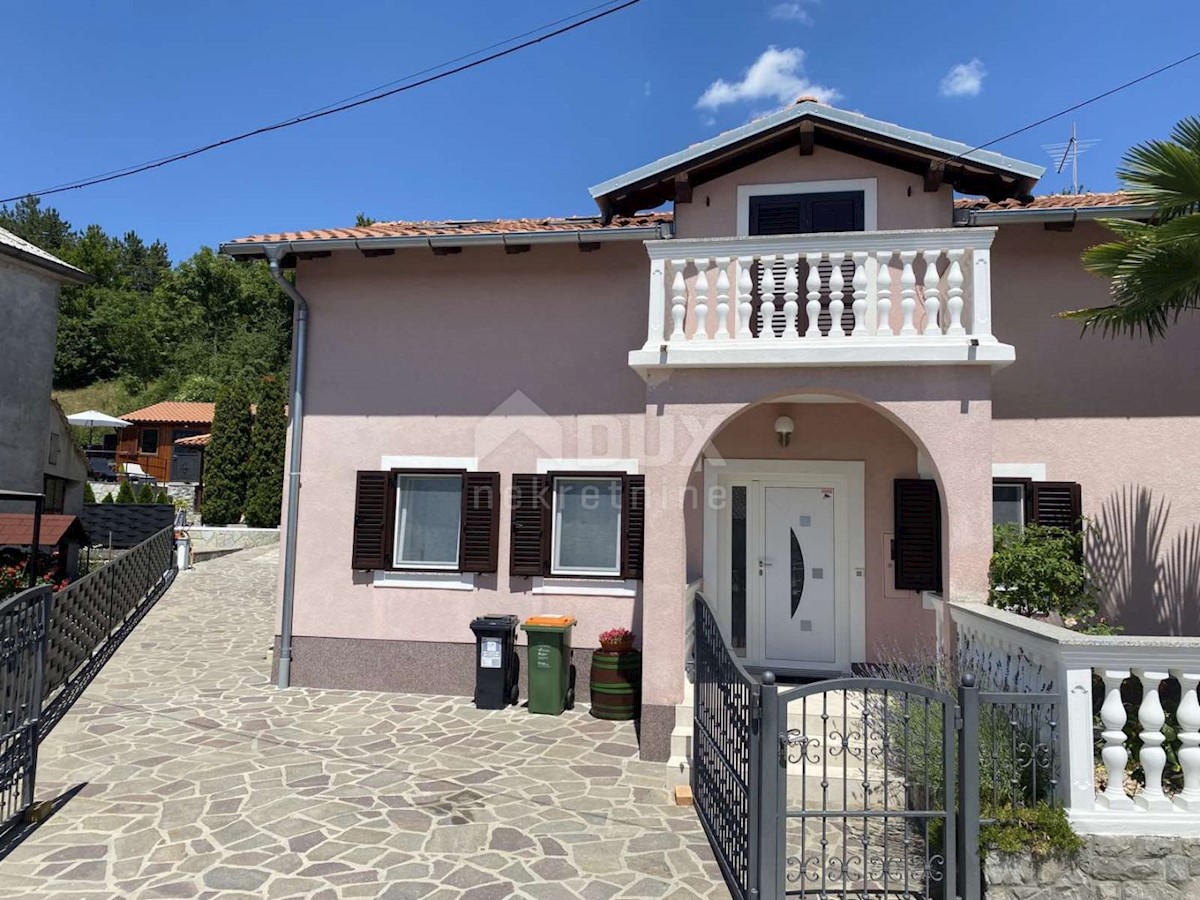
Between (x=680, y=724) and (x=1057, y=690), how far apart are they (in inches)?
128

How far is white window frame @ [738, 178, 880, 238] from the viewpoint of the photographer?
8.34 m

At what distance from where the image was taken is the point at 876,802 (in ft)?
19.3

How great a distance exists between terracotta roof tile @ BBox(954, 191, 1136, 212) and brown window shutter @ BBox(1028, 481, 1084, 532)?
10.0 ft

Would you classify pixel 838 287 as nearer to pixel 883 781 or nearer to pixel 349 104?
pixel 883 781

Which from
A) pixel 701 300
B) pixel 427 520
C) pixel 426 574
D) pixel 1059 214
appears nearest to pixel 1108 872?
pixel 701 300

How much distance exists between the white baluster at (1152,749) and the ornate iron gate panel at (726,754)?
248 cm

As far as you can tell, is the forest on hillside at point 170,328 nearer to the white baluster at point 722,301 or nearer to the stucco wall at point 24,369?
the stucco wall at point 24,369

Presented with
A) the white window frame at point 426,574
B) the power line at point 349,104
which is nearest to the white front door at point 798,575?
the white window frame at point 426,574

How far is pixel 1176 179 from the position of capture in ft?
18.7

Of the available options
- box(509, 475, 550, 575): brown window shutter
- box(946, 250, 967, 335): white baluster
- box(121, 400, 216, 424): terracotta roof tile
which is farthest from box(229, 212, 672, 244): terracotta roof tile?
box(121, 400, 216, 424): terracotta roof tile

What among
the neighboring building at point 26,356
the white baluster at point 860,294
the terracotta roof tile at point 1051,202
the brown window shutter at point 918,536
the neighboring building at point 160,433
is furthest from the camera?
the neighboring building at point 160,433

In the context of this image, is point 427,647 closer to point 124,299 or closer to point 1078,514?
point 1078,514

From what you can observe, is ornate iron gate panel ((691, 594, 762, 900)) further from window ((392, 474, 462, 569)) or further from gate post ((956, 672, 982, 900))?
window ((392, 474, 462, 569))

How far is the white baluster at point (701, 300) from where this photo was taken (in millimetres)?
6984
